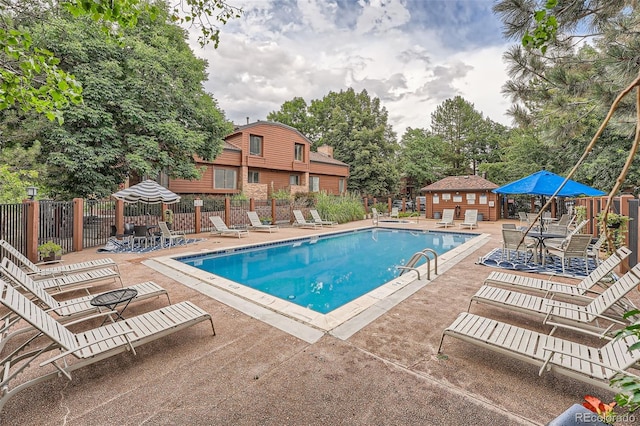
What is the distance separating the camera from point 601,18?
183 inches

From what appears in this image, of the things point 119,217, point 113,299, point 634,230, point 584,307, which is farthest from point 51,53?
point 634,230

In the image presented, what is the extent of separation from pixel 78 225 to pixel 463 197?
71.5ft

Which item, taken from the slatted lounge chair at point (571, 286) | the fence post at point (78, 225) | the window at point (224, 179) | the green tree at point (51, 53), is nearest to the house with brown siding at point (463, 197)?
the window at point (224, 179)

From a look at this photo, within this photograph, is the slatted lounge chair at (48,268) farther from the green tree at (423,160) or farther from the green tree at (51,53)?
the green tree at (423,160)

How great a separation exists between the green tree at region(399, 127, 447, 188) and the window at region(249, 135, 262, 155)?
16.7 metres

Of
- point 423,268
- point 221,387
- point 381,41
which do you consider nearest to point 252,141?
point 381,41

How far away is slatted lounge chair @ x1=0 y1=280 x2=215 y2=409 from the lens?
2449 mm

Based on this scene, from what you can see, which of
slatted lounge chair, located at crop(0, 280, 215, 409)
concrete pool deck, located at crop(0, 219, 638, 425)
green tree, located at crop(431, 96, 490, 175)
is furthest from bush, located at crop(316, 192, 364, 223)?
green tree, located at crop(431, 96, 490, 175)

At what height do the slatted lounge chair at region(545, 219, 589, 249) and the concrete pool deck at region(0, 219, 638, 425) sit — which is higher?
the slatted lounge chair at region(545, 219, 589, 249)

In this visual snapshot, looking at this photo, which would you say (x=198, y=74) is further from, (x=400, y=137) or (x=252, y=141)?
(x=400, y=137)

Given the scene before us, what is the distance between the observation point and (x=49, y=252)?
745cm

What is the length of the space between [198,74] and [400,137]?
27.3m

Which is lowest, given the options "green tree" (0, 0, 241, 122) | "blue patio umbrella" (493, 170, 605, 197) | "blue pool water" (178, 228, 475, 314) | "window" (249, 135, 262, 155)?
"blue pool water" (178, 228, 475, 314)

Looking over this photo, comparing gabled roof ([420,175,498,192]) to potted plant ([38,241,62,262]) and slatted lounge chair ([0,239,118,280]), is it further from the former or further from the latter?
potted plant ([38,241,62,262])
